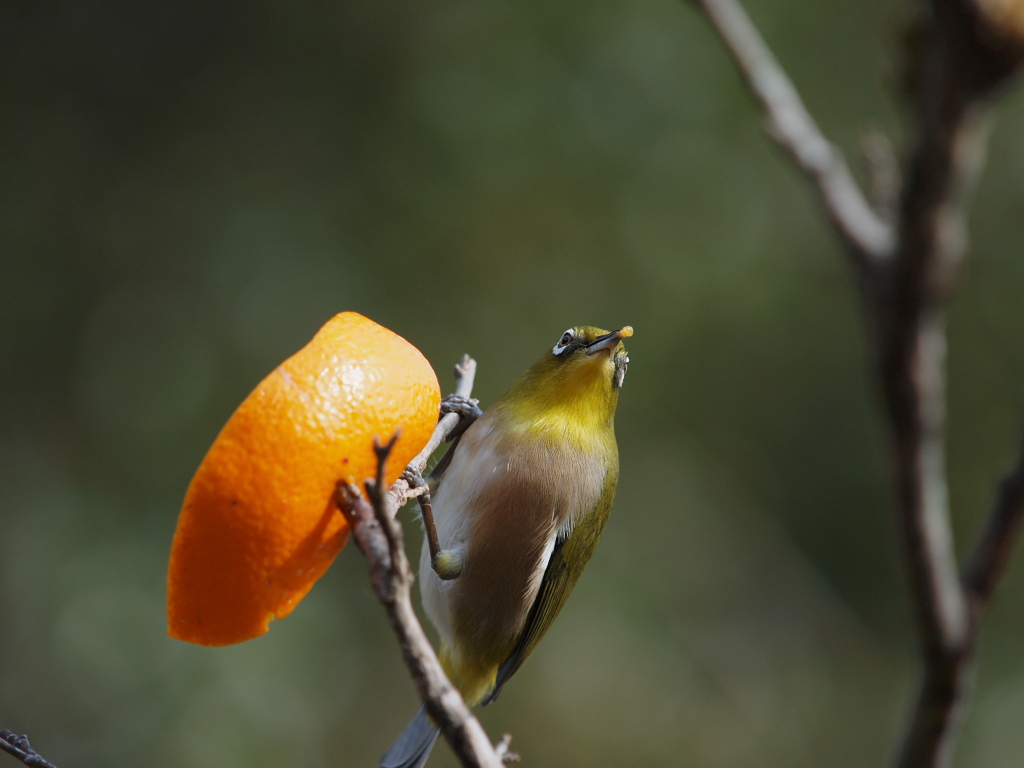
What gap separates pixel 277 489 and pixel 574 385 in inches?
55.4

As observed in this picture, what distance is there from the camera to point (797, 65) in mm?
6449

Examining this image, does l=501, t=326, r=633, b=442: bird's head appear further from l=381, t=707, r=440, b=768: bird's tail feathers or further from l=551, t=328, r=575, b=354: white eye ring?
l=381, t=707, r=440, b=768: bird's tail feathers

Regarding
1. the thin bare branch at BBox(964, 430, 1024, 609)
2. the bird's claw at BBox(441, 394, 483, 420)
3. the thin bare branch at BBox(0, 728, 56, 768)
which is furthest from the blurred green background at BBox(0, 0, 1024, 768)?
the thin bare branch at BBox(964, 430, 1024, 609)

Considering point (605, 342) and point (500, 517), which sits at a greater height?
point (605, 342)

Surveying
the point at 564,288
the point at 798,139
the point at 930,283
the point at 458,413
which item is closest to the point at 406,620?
the point at 930,283

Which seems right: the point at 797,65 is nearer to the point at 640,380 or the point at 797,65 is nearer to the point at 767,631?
the point at 640,380

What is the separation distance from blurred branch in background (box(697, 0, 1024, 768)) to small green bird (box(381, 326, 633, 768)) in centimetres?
129

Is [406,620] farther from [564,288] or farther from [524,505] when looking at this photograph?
[564,288]

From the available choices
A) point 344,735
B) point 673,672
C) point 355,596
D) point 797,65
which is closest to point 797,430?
point 673,672

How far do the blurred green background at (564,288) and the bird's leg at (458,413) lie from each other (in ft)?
9.18

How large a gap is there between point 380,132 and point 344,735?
152 inches

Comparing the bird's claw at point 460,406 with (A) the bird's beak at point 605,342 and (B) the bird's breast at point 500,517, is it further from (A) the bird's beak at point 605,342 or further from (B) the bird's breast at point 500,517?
(A) the bird's beak at point 605,342

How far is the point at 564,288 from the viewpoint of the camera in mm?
6457

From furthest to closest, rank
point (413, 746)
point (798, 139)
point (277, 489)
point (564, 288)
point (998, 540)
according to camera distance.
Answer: point (564, 288), point (413, 746), point (798, 139), point (277, 489), point (998, 540)
